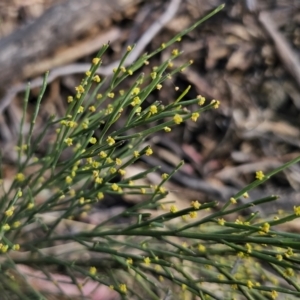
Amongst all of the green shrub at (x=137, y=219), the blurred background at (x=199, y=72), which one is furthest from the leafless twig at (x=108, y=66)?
the green shrub at (x=137, y=219)

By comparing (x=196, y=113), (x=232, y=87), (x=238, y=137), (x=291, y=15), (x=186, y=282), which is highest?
(x=291, y=15)

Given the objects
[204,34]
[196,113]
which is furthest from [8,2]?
[196,113]

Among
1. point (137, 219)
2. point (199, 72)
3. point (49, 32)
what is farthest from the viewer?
point (199, 72)

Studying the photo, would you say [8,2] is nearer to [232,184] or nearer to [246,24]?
[246,24]

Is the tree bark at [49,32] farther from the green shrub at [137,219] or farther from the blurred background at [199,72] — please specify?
the green shrub at [137,219]

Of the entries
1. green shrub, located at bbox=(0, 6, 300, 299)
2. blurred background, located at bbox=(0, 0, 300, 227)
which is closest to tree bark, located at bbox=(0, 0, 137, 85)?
blurred background, located at bbox=(0, 0, 300, 227)

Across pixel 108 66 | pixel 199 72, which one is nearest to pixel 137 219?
pixel 108 66

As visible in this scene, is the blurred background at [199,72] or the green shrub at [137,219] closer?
the green shrub at [137,219]

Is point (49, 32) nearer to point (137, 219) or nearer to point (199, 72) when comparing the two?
point (199, 72)
